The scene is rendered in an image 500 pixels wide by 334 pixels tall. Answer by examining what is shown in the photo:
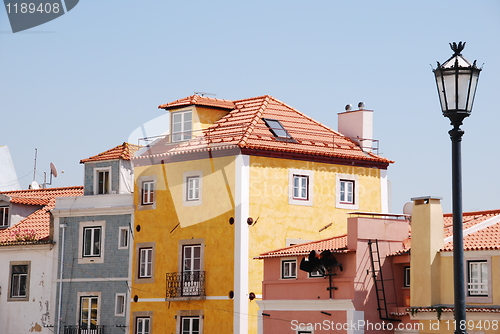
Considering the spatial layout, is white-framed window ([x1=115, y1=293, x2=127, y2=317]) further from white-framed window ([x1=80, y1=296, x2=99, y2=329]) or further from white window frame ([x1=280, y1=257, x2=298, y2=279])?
white window frame ([x1=280, y1=257, x2=298, y2=279])

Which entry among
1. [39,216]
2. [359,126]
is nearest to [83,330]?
[39,216]

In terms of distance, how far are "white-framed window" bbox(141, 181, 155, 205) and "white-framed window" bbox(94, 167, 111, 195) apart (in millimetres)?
2340

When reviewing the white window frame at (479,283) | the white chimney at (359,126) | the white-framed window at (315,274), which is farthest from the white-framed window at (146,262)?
the white window frame at (479,283)

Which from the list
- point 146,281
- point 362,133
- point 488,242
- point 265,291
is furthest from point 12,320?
point 488,242

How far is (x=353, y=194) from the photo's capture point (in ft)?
128

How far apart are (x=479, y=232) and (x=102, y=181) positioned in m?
19.0

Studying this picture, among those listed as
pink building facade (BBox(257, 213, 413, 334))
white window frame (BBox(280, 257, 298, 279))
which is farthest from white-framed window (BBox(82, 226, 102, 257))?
pink building facade (BBox(257, 213, 413, 334))

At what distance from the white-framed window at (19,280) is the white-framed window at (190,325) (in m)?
9.10

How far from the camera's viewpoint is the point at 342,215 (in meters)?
38.5

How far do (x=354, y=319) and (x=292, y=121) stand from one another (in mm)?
12632

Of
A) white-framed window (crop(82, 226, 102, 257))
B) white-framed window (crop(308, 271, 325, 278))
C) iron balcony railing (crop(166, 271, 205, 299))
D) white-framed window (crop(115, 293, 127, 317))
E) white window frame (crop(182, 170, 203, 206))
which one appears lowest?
white-framed window (crop(115, 293, 127, 317))

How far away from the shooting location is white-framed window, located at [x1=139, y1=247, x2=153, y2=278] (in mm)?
38906

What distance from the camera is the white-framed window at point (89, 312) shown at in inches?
1583

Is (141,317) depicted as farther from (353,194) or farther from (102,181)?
(353,194)
